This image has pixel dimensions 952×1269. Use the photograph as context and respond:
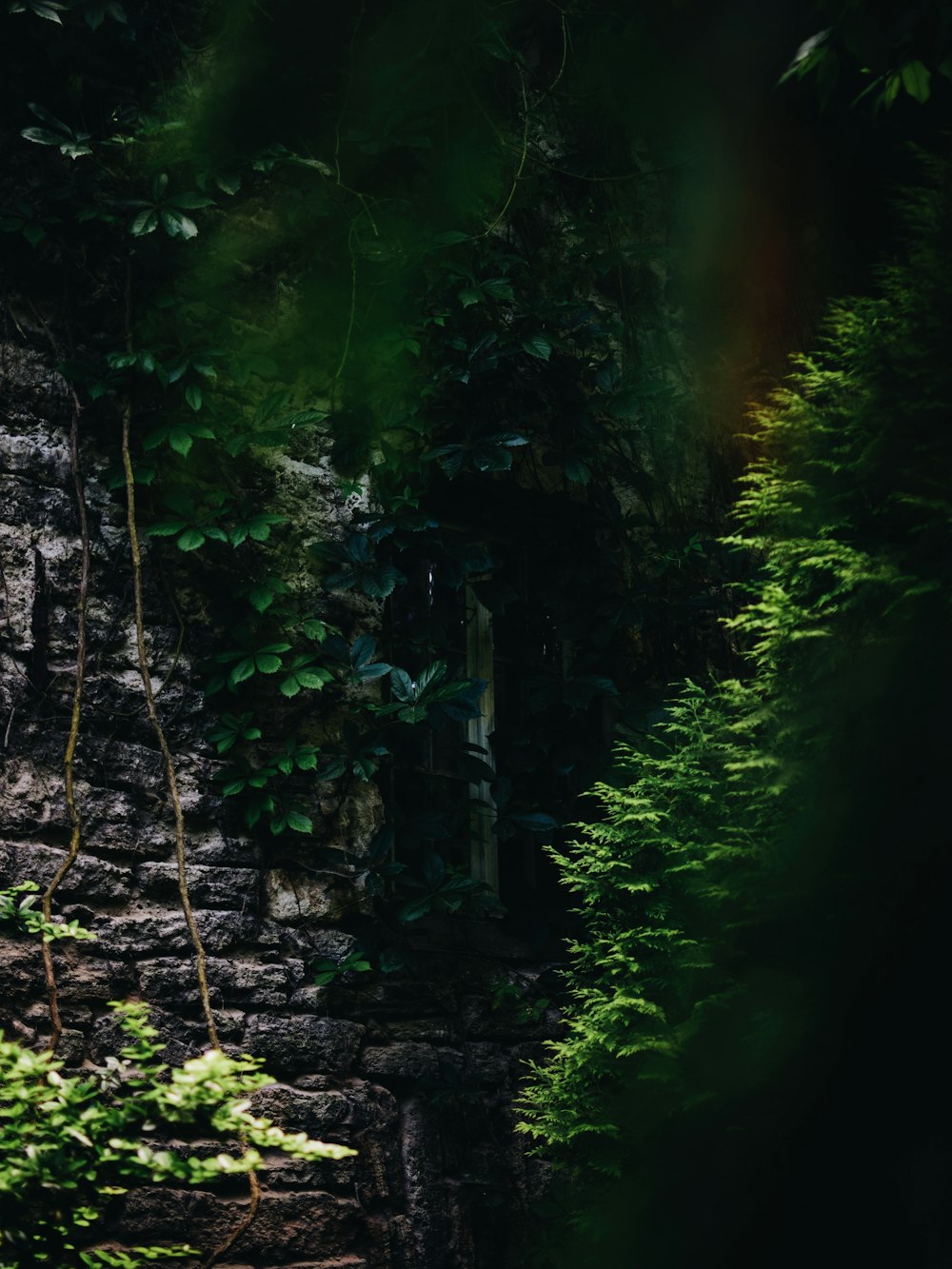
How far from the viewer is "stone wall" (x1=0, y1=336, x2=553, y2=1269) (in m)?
3.29

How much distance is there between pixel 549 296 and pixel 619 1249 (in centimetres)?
357

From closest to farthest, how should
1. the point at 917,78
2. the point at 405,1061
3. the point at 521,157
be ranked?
the point at 917,78
the point at 405,1061
the point at 521,157

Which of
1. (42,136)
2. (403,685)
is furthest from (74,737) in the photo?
(42,136)

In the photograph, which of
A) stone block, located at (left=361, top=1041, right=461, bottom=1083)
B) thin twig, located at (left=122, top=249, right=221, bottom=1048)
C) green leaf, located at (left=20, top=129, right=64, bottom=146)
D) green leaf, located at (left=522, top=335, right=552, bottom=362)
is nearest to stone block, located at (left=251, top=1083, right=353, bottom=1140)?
stone block, located at (left=361, top=1041, right=461, bottom=1083)

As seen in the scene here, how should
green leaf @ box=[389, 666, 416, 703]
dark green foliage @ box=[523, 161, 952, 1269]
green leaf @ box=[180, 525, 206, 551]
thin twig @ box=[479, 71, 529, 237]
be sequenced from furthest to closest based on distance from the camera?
thin twig @ box=[479, 71, 529, 237]
green leaf @ box=[389, 666, 416, 703]
green leaf @ box=[180, 525, 206, 551]
dark green foliage @ box=[523, 161, 952, 1269]

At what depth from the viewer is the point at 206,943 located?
11.4ft

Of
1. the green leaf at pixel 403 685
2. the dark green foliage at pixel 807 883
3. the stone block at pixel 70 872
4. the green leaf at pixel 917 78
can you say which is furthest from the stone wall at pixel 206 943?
the green leaf at pixel 917 78

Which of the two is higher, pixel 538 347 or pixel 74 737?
pixel 538 347

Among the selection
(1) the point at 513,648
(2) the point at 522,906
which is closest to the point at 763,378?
(1) the point at 513,648

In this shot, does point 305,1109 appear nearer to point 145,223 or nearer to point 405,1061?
point 405,1061

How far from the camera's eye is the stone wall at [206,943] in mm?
3287

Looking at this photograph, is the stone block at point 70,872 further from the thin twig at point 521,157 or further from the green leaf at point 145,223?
the thin twig at point 521,157

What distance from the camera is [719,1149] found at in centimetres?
257

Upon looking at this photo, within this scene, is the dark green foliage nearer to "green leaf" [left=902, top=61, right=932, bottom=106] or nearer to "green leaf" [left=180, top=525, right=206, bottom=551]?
"green leaf" [left=902, top=61, right=932, bottom=106]
